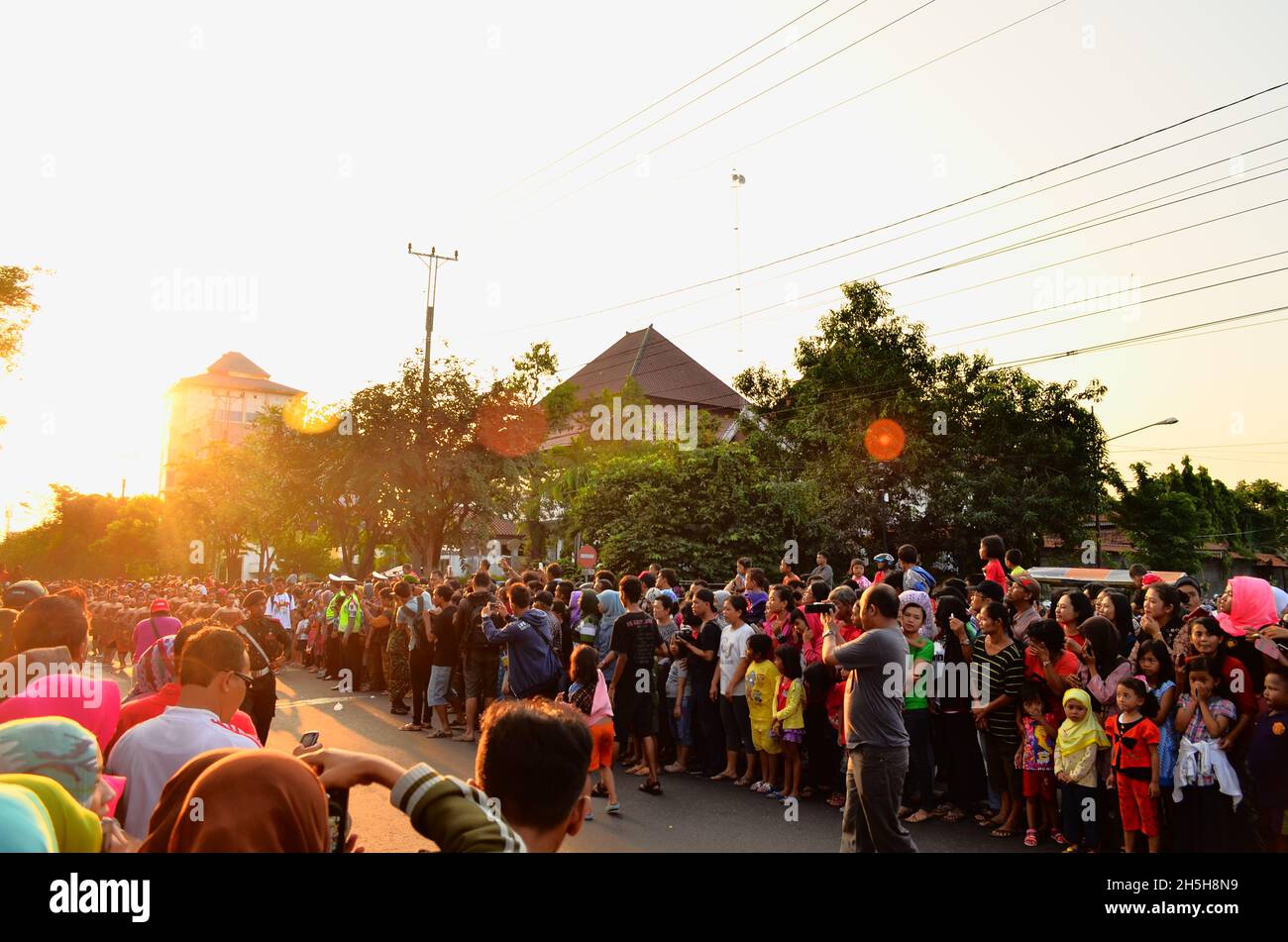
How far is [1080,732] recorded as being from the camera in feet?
22.7

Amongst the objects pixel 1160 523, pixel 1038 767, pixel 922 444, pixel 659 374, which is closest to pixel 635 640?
pixel 1038 767

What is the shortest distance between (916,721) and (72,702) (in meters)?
6.70

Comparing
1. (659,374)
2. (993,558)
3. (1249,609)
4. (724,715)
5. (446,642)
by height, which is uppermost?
(659,374)

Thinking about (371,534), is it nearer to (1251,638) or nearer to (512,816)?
(1251,638)

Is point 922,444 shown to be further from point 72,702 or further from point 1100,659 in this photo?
point 72,702

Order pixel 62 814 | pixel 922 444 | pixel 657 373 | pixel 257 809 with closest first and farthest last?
pixel 257 809, pixel 62 814, pixel 922 444, pixel 657 373

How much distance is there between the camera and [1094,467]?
108ft

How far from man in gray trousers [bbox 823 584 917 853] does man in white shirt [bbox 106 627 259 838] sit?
3.62m

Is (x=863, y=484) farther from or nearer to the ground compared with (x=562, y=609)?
farther from the ground

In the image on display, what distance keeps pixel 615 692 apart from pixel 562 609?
2.17 metres

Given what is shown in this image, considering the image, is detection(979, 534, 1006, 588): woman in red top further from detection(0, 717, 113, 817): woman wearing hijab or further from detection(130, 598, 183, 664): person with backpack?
detection(0, 717, 113, 817): woman wearing hijab

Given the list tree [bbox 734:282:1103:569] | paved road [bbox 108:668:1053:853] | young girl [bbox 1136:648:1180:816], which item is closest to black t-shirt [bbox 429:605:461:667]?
paved road [bbox 108:668:1053:853]

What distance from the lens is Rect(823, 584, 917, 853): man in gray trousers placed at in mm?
5508
